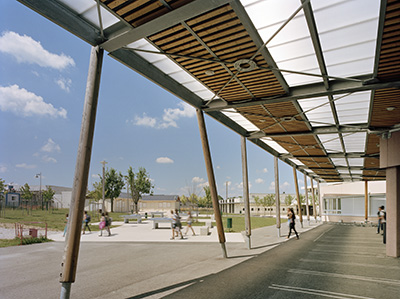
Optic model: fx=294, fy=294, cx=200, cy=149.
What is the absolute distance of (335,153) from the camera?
22.4 m

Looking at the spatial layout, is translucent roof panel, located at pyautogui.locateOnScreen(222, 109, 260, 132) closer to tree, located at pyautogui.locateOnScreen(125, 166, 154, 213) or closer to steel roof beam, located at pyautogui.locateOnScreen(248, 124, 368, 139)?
steel roof beam, located at pyautogui.locateOnScreen(248, 124, 368, 139)

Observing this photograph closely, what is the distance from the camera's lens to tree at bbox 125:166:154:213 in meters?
66.7

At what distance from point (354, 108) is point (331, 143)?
720cm

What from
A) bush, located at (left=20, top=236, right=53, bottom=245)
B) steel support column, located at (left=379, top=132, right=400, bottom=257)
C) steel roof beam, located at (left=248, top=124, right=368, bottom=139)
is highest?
steel roof beam, located at (left=248, top=124, right=368, bottom=139)

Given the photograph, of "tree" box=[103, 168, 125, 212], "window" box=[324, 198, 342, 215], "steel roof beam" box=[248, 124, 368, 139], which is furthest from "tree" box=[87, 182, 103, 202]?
"steel roof beam" box=[248, 124, 368, 139]

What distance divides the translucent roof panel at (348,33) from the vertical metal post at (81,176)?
15.6ft

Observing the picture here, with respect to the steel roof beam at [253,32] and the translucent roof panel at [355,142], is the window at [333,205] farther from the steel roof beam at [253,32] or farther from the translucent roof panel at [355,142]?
the steel roof beam at [253,32]

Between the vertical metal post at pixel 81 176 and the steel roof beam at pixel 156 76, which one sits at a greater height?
the steel roof beam at pixel 156 76

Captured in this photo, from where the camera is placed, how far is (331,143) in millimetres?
18812

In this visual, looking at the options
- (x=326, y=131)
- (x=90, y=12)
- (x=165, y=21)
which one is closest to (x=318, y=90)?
(x=326, y=131)

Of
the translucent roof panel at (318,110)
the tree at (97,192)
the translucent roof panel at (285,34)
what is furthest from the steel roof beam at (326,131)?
the tree at (97,192)

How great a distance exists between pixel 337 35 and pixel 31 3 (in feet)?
21.2

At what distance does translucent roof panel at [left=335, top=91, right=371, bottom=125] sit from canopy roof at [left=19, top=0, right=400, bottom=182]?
37 millimetres

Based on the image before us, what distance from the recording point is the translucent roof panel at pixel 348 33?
5.97 meters
